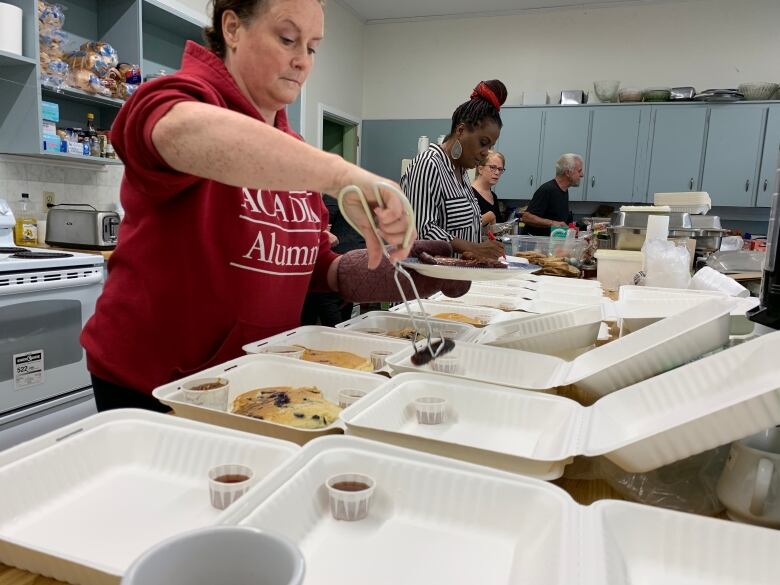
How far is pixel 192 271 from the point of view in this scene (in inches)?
46.9

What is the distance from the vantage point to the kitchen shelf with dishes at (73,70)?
113 inches

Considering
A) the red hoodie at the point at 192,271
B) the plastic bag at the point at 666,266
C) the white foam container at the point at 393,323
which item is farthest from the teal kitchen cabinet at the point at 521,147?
the red hoodie at the point at 192,271

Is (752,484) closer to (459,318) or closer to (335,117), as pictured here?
(459,318)

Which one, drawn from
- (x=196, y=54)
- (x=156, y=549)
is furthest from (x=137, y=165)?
(x=156, y=549)

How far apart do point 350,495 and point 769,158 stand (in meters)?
6.63

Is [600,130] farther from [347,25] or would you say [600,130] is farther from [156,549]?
[156,549]

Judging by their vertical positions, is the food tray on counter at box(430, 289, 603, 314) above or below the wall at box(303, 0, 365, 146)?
below

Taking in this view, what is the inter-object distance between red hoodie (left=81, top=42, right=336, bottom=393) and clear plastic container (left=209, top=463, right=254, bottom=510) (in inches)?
20.3

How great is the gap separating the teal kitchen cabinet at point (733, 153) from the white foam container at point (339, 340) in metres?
5.81

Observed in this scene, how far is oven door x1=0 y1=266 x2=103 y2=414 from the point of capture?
2.48 m

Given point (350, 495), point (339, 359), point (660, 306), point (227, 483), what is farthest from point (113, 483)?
point (660, 306)

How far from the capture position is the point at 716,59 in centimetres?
613

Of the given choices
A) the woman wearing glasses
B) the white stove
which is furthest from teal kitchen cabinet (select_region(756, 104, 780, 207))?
the white stove

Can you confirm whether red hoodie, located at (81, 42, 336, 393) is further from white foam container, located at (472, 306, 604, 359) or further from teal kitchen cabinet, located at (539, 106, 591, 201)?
teal kitchen cabinet, located at (539, 106, 591, 201)
